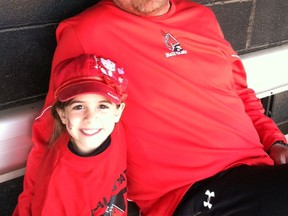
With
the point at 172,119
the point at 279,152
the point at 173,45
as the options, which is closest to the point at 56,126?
the point at 172,119

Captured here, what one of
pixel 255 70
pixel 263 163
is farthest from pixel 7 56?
pixel 255 70

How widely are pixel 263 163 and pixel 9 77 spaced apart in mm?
959

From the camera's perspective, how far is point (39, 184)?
131cm

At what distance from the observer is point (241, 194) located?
4.47 ft

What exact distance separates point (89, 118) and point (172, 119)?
0.37 m

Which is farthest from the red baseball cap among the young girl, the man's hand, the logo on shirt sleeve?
the man's hand

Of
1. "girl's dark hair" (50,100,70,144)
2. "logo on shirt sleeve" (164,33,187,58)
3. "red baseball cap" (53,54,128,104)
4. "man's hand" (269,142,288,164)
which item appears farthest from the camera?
"man's hand" (269,142,288,164)

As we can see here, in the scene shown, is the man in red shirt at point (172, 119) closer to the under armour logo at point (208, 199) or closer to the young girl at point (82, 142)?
the under armour logo at point (208, 199)

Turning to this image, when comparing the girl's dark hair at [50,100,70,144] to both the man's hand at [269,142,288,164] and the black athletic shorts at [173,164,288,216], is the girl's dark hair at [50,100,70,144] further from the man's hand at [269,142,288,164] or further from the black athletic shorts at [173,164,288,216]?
the man's hand at [269,142,288,164]

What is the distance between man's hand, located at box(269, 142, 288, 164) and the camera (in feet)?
5.45

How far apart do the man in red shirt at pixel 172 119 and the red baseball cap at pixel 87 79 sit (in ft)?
0.47

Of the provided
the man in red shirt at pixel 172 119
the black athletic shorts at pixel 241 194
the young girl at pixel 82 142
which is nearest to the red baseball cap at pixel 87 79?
the young girl at pixel 82 142

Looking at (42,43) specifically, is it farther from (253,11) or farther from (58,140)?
(253,11)

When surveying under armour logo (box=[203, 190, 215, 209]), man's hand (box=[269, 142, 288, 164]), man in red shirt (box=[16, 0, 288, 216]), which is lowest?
man's hand (box=[269, 142, 288, 164])
